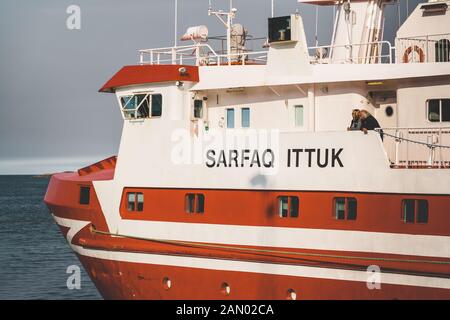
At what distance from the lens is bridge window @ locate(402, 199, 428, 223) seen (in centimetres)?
1714

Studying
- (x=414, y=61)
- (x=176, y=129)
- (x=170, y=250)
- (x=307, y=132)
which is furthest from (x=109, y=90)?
(x=414, y=61)

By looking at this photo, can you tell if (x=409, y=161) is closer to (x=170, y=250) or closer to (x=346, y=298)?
(x=346, y=298)

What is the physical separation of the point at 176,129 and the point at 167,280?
3.29 meters

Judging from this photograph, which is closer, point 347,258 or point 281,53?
point 347,258

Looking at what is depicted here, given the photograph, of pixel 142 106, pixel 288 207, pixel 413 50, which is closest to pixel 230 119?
pixel 142 106

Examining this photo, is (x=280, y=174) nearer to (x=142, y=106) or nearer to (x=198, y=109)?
(x=198, y=109)

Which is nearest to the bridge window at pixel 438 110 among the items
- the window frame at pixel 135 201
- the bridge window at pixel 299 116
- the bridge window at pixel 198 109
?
the bridge window at pixel 299 116

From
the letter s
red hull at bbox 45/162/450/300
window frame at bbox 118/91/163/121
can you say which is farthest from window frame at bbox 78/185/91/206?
the letter s

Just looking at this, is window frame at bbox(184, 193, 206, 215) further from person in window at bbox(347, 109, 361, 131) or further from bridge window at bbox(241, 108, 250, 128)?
person in window at bbox(347, 109, 361, 131)

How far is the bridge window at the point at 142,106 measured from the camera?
2109 centimetres

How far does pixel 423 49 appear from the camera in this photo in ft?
63.6

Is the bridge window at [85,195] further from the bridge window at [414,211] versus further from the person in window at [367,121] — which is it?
the bridge window at [414,211]

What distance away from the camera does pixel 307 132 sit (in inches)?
733

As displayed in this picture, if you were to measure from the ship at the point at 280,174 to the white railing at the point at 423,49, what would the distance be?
41 mm
